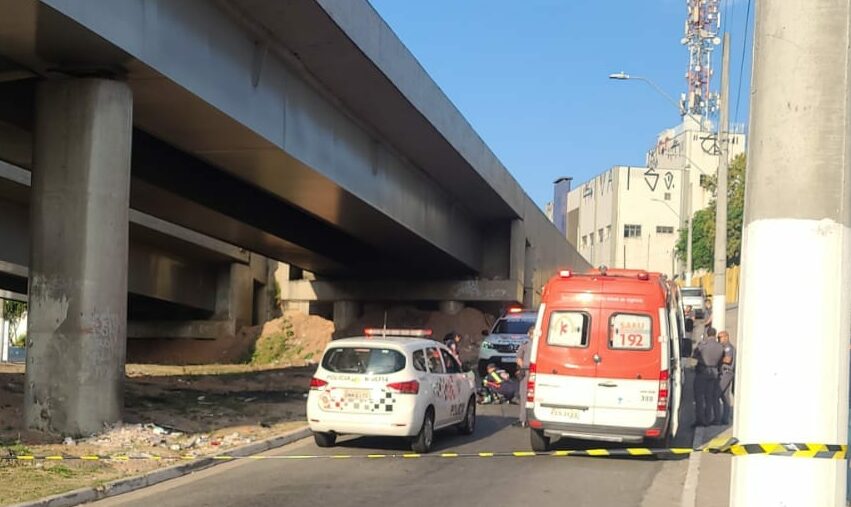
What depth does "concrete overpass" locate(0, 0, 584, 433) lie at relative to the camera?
12.5 m

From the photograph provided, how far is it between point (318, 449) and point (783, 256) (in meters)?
9.95

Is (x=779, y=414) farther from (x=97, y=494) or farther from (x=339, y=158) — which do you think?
(x=339, y=158)

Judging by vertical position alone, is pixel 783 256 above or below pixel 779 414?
above

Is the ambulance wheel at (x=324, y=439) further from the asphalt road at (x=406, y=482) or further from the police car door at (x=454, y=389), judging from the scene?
the police car door at (x=454, y=389)

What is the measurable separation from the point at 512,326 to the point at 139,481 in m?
15.2

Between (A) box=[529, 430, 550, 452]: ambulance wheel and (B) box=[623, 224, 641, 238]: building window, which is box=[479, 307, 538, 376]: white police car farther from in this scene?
(B) box=[623, 224, 641, 238]: building window

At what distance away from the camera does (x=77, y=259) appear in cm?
1253

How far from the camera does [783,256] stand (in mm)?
4105

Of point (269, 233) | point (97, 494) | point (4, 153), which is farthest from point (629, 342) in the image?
point (269, 233)

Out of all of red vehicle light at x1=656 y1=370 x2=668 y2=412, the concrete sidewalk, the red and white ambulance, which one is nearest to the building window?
the concrete sidewalk

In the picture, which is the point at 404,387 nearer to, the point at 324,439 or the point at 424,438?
the point at 424,438

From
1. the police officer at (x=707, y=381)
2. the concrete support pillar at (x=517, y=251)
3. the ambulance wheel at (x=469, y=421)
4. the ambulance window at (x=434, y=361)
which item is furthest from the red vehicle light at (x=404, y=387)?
the concrete support pillar at (x=517, y=251)

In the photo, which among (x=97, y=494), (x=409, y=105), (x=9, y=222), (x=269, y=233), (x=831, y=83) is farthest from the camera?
(x=269, y=233)

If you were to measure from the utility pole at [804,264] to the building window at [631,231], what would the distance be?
89910mm
